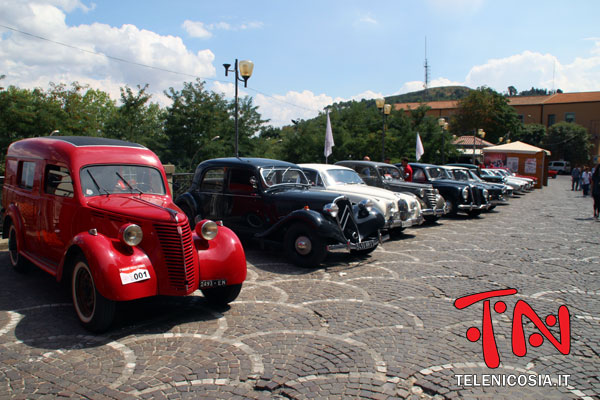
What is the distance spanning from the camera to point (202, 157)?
27766 millimetres

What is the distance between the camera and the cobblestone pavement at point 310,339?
3.35 m

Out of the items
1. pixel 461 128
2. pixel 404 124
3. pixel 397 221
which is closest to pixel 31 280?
pixel 397 221

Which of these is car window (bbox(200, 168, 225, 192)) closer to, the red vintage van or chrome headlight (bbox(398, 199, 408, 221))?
the red vintage van

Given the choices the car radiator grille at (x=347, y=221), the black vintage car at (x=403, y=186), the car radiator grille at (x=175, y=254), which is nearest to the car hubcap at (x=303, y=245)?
the car radiator grille at (x=347, y=221)

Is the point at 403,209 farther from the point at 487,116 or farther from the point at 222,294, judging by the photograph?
the point at 487,116

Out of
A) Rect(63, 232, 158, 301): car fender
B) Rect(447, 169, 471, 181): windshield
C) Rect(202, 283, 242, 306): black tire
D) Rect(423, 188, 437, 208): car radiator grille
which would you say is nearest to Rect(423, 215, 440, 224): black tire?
Rect(423, 188, 437, 208): car radiator grille

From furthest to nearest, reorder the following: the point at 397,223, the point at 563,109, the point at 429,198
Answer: the point at 563,109
the point at 429,198
the point at 397,223

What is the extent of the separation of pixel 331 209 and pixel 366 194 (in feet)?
9.37

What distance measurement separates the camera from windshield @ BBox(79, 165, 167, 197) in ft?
17.3

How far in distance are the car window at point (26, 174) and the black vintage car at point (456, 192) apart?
1213cm

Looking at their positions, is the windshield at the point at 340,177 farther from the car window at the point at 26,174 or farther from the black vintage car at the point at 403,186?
the car window at the point at 26,174

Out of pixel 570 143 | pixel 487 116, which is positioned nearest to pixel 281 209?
pixel 487 116

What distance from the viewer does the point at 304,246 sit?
7.24 meters

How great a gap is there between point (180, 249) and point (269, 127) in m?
29.9
